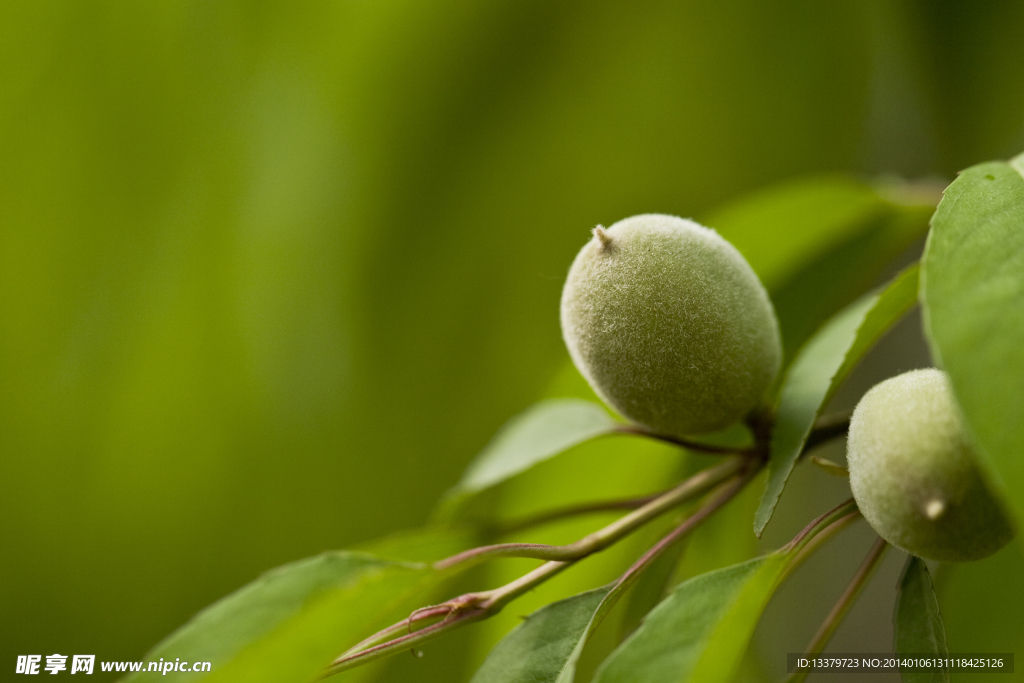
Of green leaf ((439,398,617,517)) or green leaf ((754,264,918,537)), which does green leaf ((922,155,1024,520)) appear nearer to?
green leaf ((754,264,918,537))

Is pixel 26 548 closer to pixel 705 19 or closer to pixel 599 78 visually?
pixel 599 78

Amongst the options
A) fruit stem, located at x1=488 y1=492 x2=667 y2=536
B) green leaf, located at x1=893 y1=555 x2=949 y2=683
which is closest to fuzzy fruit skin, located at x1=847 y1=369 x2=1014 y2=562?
green leaf, located at x1=893 y1=555 x2=949 y2=683

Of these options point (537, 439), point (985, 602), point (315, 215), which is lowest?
point (985, 602)

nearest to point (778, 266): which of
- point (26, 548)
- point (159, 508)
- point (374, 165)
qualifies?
point (374, 165)

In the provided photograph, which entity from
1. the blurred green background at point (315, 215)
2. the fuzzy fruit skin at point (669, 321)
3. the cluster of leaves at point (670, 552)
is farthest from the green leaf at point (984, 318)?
the blurred green background at point (315, 215)

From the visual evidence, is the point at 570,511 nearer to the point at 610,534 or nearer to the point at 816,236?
the point at 610,534

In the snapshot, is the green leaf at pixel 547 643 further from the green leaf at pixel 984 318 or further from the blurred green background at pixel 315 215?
the blurred green background at pixel 315 215

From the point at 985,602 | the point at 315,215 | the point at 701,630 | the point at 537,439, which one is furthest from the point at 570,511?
the point at 315,215

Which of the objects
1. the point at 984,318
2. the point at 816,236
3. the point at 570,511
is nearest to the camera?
the point at 984,318
